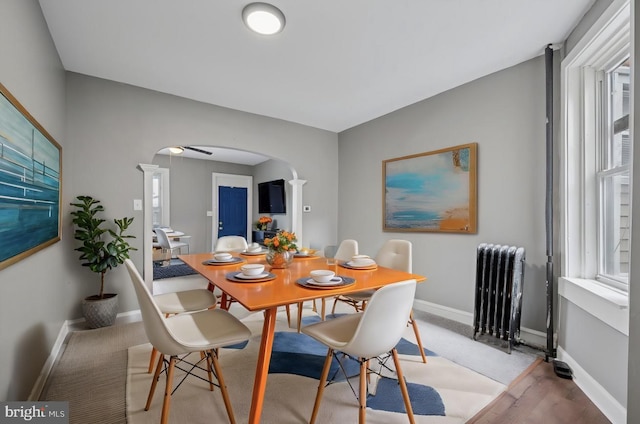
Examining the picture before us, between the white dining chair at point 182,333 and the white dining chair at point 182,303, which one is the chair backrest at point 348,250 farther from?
the white dining chair at point 182,333

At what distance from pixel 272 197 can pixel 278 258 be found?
14.6ft

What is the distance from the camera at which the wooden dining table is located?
1.32 metres

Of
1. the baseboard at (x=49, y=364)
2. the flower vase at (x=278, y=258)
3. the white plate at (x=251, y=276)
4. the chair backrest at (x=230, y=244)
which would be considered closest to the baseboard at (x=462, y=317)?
the flower vase at (x=278, y=258)

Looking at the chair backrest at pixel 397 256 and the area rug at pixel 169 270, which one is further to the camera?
the area rug at pixel 169 270

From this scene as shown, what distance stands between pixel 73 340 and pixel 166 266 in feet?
11.1

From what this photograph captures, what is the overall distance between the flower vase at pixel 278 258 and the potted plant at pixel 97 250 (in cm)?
167

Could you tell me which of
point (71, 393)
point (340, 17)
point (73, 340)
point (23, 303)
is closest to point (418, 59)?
point (340, 17)

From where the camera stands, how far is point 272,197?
644 centimetres

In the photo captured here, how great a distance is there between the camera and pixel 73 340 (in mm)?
2508

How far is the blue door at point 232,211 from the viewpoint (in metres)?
6.97

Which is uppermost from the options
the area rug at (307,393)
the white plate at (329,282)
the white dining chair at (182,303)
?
the white plate at (329,282)

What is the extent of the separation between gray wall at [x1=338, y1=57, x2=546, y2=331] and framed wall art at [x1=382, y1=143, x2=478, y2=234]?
0.08 m

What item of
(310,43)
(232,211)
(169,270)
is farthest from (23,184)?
(232,211)

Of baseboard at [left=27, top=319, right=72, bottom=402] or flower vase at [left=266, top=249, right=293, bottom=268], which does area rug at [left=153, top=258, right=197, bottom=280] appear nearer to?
baseboard at [left=27, top=319, right=72, bottom=402]
